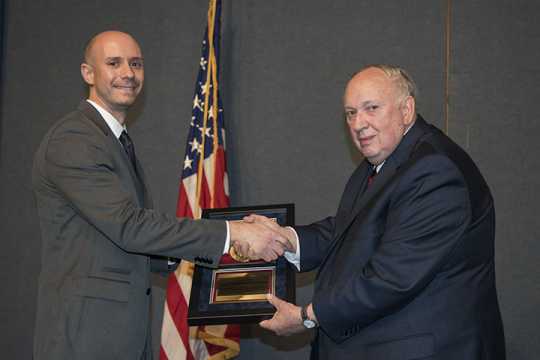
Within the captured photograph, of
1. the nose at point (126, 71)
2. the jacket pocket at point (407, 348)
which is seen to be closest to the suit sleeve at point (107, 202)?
the nose at point (126, 71)

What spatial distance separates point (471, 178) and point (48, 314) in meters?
1.84

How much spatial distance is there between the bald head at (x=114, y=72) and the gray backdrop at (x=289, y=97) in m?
1.67

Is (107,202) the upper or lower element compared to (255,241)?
upper

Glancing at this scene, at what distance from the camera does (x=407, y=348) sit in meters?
2.47

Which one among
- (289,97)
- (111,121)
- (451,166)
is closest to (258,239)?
(111,121)

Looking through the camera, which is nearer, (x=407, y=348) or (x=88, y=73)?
(x=407, y=348)

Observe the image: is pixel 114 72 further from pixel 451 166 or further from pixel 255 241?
pixel 451 166

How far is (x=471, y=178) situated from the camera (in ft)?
8.56

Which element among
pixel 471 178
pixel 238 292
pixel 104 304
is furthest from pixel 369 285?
pixel 104 304

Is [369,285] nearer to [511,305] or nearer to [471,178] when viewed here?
[471,178]

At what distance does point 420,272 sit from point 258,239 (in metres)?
1.05

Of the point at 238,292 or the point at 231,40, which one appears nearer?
the point at 238,292

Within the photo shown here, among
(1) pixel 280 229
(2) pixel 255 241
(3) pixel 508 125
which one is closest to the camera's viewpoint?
(2) pixel 255 241

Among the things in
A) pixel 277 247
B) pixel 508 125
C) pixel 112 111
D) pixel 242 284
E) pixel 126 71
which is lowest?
pixel 242 284
